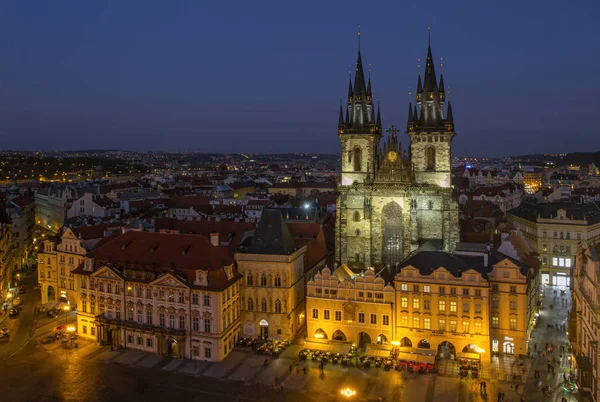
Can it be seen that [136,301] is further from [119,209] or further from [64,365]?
[119,209]

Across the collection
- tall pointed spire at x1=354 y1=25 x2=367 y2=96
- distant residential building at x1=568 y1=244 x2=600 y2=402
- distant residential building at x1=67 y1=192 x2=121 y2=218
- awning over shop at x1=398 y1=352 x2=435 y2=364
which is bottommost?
awning over shop at x1=398 y1=352 x2=435 y2=364

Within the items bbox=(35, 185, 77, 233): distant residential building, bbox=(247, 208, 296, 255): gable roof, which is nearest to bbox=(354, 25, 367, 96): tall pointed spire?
bbox=(247, 208, 296, 255): gable roof

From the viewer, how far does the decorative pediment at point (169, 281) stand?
2484 inches

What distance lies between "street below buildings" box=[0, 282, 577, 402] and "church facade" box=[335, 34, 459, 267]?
26.3m

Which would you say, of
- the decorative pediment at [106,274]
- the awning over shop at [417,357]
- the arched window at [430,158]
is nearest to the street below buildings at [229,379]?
the awning over shop at [417,357]

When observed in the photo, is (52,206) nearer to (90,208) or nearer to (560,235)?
(90,208)

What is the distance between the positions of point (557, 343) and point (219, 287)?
42419mm

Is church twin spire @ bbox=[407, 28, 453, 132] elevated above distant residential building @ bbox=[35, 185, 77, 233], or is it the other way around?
church twin spire @ bbox=[407, 28, 453, 132]

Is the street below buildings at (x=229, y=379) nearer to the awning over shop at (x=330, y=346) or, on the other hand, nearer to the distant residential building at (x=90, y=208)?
the awning over shop at (x=330, y=346)

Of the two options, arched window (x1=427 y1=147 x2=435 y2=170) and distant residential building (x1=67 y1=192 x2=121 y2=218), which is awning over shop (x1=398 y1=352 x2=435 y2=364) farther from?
distant residential building (x1=67 y1=192 x2=121 y2=218)

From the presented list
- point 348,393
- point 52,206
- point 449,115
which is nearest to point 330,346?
point 348,393

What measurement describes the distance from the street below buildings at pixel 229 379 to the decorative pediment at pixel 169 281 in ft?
27.9

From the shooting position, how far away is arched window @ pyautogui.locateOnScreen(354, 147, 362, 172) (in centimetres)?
9456

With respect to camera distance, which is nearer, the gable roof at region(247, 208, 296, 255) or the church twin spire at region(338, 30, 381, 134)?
the gable roof at region(247, 208, 296, 255)
